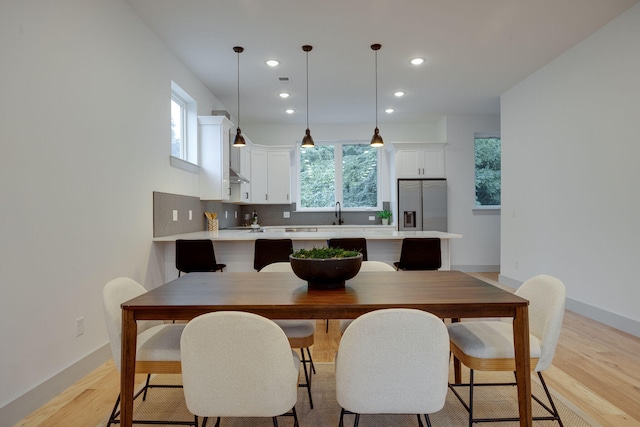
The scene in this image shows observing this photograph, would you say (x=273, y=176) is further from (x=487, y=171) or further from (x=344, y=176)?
(x=487, y=171)

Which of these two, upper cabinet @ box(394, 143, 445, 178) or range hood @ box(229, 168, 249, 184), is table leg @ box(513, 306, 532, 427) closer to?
range hood @ box(229, 168, 249, 184)

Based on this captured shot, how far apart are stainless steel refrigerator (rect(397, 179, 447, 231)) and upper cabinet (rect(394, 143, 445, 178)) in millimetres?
170

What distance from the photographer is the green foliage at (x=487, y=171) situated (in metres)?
6.75

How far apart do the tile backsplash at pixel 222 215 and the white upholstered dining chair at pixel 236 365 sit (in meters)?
2.54

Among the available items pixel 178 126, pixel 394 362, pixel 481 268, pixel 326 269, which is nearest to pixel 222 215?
pixel 178 126

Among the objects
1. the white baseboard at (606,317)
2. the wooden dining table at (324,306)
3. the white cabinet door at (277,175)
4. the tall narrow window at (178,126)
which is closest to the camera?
the wooden dining table at (324,306)

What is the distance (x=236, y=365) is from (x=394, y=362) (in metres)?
0.55

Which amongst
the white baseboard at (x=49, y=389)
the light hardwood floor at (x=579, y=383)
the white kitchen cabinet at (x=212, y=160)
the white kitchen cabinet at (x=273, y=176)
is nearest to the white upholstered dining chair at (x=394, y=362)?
the light hardwood floor at (x=579, y=383)

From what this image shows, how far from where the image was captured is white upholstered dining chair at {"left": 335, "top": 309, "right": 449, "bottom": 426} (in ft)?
4.16

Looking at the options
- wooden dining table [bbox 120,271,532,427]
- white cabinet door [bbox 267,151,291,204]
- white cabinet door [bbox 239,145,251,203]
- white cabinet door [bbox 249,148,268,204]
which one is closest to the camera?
wooden dining table [bbox 120,271,532,427]

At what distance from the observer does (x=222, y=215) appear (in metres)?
5.86

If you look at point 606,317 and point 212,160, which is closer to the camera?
point 606,317

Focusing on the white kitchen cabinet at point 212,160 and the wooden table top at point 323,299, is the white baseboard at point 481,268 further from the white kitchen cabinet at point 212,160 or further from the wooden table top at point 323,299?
the wooden table top at point 323,299

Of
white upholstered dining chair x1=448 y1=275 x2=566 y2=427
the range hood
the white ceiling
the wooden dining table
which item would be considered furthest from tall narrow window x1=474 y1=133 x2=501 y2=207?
the wooden dining table
